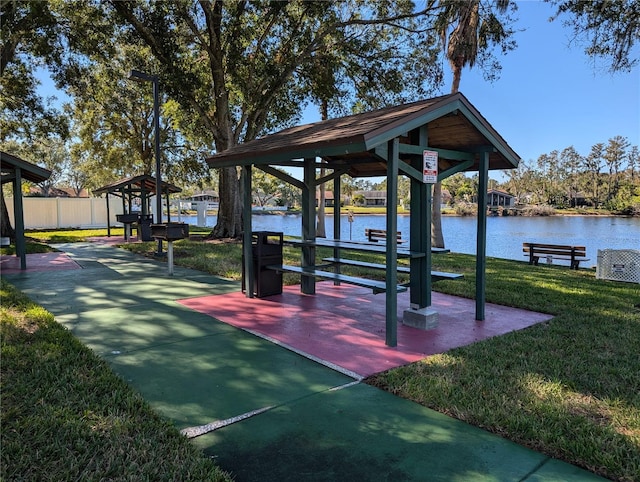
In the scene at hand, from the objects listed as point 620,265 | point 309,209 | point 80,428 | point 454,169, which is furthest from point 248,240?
point 620,265

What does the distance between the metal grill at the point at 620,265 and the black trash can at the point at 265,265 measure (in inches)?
298

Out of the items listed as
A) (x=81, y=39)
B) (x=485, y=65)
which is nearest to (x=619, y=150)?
(x=485, y=65)

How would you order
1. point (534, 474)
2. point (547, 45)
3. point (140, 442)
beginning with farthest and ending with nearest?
point (547, 45), point (140, 442), point (534, 474)

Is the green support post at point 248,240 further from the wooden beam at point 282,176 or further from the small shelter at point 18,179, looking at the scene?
the small shelter at point 18,179

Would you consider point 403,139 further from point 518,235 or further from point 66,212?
point 66,212

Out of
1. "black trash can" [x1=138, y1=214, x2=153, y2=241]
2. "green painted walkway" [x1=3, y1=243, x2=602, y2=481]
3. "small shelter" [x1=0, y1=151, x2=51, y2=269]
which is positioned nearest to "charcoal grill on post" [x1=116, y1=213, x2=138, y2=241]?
"black trash can" [x1=138, y1=214, x2=153, y2=241]

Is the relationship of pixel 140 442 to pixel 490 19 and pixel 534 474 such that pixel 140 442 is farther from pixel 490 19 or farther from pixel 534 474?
pixel 490 19

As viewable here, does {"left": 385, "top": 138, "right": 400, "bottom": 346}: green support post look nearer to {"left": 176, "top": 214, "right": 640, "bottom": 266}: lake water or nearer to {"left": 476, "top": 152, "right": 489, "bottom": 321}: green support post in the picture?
{"left": 476, "top": 152, "right": 489, "bottom": 321}: green support post

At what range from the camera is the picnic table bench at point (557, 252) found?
39.7ft

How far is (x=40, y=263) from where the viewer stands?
399 inches

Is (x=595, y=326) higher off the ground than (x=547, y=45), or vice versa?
(x=547, y=45)

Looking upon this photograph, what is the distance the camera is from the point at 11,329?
4.76 meters

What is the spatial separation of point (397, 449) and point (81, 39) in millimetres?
15216

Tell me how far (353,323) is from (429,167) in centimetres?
214
